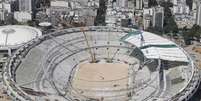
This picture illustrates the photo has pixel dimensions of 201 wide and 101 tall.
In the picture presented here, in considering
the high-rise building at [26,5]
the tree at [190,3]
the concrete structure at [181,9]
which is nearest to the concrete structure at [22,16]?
the high-rise building at [26,5]

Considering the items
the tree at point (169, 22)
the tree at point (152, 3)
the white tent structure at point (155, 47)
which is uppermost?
the tree at point (152, 3)

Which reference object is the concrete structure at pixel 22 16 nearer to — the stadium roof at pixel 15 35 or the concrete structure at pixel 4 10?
the concrete structure at pixel 4 10

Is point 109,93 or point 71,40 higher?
point 71,40

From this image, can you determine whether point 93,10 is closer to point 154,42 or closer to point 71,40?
point 71,40

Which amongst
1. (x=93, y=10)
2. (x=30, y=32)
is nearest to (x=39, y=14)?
(x=93, y=10)

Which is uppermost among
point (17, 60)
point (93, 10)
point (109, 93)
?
point (93, 10)

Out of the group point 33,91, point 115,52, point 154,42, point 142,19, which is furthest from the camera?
point 142,19

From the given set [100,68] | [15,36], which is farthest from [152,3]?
[15,36]
